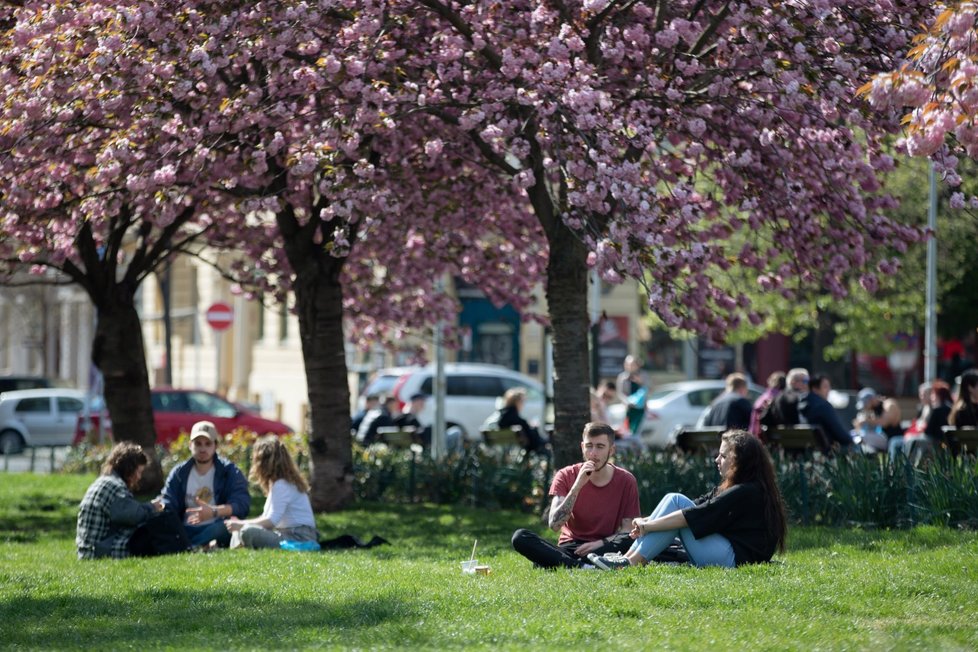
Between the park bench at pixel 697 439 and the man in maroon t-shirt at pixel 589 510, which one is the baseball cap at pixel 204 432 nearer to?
the man in maroon t-shirt at pixel 589 510

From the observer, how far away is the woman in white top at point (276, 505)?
1303 cm

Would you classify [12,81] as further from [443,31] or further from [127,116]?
[443,31]

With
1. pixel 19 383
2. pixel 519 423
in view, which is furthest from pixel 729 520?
pixel 19 383

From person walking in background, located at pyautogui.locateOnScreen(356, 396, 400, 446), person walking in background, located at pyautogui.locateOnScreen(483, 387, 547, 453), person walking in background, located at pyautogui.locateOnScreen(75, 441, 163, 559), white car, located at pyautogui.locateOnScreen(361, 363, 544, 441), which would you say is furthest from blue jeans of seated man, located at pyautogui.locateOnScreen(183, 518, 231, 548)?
white car, located at pyautogui.locateOnScreen(361, 363, 544, 441)

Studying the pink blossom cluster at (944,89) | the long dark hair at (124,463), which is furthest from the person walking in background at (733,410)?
the pink blossom cluster at (944,89)

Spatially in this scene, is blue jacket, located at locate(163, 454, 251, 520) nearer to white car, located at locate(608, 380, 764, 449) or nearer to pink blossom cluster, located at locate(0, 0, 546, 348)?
pink blossom cluster, located at locate(0, 0, 546, 348)

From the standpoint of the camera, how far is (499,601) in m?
9.04

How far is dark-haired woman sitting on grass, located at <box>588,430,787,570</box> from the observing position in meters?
10.2

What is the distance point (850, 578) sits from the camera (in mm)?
9852

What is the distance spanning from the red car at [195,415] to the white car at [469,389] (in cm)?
283

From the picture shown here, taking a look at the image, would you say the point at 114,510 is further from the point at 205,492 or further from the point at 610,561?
the point at 610,561

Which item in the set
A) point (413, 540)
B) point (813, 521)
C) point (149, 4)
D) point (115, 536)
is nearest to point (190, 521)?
point (115, 536)

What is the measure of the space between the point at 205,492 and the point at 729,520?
5.12m

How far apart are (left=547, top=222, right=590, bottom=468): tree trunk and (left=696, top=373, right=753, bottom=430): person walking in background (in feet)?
11.6
